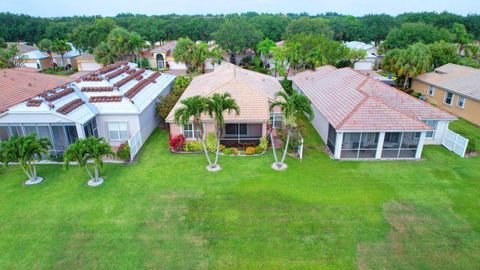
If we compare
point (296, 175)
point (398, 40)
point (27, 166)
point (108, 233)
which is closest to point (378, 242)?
point (296, 175)

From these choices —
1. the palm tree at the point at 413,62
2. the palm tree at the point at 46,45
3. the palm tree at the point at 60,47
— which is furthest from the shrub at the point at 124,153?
the palm tree at the point at 46,45

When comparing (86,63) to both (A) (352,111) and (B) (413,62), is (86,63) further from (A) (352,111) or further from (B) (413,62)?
(B) (413,62)

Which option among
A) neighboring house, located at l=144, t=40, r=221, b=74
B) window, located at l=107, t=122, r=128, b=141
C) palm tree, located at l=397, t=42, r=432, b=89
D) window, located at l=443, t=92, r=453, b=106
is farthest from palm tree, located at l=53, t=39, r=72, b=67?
window, located at l=443, t=92, r=453, b=106

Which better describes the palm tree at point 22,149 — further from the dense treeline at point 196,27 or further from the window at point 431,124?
the dense treeline at point 196,27

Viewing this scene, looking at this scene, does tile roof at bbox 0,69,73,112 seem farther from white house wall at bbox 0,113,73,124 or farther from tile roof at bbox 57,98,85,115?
tile roof at bbox 57,98,85,115

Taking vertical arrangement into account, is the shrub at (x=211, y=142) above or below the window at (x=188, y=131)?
below

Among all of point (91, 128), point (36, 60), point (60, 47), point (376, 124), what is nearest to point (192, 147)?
point (91, 128)

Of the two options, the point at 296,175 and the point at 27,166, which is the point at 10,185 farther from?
the point at 296,175
